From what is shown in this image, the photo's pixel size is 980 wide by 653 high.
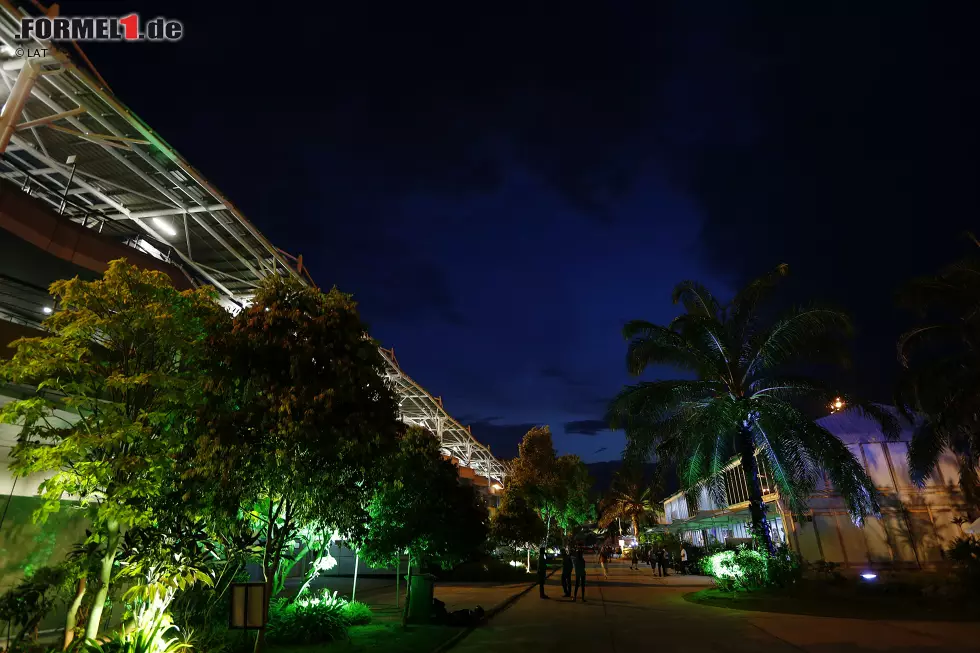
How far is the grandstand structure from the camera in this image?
444 inches

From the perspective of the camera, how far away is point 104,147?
14.7 metres

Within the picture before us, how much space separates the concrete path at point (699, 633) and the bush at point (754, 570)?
224 cm

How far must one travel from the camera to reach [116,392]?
25.5 feet

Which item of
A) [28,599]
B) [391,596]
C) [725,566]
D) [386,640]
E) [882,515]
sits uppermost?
[882,515]

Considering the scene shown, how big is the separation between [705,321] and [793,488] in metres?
6.18

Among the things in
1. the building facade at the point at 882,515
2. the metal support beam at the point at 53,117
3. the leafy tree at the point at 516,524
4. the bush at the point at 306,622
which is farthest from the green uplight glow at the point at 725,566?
the metal support beam at the point at 53,117

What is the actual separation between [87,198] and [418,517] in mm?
15502

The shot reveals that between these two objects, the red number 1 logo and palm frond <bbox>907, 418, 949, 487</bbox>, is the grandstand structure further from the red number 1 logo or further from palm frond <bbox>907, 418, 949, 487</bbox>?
palm frond <bbox>907, 418, 949, 487</bbox>

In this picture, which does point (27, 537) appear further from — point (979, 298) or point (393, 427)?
point (979, 298)

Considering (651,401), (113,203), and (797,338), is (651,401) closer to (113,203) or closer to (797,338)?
(797,338)

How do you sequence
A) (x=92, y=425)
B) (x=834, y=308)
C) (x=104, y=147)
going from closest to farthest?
(x=92, y=425), (x=104, y=147), (x=834, y=308)

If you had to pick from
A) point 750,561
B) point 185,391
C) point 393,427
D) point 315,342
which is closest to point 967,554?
point 750,561

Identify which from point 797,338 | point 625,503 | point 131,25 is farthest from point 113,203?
point 625,503

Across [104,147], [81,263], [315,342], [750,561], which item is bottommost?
[750,561]
